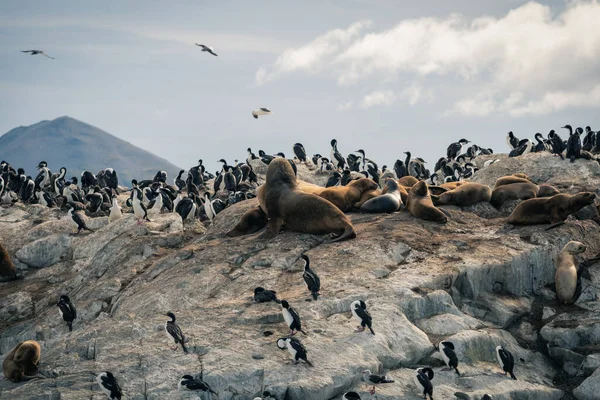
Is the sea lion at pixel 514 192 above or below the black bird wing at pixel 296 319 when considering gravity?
above

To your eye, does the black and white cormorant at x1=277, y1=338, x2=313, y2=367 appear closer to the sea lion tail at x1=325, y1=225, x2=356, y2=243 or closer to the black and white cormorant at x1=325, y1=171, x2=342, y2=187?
the sea lion tail at x1=325, y1=225, x2=356, y2=243

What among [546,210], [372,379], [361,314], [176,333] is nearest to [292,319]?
[361,314]

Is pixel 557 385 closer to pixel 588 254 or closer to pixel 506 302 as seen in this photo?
pixel 506 302

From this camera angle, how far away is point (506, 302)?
1602 centimetres

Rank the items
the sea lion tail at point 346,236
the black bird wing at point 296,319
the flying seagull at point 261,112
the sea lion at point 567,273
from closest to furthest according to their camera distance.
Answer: the black bird wing at point 296,319, the sea lion at point 567,273, the sea lion tail at point 346,236, the flying seagull at point 261,112

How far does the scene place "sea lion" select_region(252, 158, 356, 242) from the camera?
17.9 meters

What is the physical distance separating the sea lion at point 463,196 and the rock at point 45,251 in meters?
13.2

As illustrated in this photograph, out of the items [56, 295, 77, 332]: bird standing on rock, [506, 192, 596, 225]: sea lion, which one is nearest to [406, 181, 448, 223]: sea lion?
[506, 192, 596, 225]: sea lion

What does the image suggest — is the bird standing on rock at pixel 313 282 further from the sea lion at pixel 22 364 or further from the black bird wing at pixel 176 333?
the sea lion at pixel 22 364

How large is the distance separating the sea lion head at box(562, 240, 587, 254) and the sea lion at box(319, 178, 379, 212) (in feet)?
17.7

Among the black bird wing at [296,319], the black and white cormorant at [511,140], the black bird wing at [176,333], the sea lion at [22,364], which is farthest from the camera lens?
the black and white cormorant at [511,140]

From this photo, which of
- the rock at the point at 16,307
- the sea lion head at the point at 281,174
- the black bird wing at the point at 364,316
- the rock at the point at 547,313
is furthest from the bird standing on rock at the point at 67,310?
the rock at the point at 547,313

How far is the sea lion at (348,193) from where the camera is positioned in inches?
787

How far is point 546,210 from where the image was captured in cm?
1847
